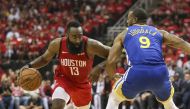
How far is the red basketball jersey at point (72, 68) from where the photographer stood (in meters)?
7.95

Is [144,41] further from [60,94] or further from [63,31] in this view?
[63,31]

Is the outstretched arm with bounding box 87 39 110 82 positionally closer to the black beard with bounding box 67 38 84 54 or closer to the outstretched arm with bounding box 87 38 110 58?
the outstretched arm with bounding box 87 38 110 58

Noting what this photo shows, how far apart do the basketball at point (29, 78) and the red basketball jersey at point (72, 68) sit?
34 centimetres

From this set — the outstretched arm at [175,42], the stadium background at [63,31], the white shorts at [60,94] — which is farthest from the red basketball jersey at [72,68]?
the stadium background at [63,31]

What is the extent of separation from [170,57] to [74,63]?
8155 mm

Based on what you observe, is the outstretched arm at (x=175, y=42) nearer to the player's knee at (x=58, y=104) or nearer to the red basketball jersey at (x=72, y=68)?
the red basketball jersey at (x=72, y=68)

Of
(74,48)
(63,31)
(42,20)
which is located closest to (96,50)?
(74,48)

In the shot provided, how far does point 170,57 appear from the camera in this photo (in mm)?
15648

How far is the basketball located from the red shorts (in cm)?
34

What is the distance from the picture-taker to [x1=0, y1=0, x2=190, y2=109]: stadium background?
1365 cm

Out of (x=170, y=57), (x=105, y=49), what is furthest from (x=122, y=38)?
(x=170, y=57)

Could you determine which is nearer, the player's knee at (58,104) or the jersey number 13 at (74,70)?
the player's knee at (58,104)

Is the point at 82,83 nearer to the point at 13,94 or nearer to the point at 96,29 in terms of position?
the point at 13,94

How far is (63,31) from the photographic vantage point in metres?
21.0
